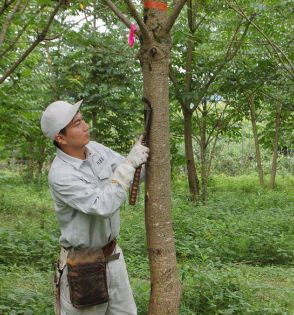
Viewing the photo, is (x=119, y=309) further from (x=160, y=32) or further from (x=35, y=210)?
(x=35, y=210)

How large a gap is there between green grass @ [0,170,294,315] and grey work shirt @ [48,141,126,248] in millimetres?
1176

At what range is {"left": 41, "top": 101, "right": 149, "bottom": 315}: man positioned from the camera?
A: 2861 millimetres

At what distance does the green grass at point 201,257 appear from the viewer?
4.19 metres

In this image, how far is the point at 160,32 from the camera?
3.20 m

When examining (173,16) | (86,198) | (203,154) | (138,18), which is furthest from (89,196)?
(203,154)

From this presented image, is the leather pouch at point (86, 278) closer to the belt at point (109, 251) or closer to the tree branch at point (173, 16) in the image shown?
the belt at point (109, 251)

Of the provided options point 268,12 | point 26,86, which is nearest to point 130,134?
point 26,86

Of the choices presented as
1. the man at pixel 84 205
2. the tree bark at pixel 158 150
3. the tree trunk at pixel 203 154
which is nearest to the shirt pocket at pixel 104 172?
the man at pixel 84 205

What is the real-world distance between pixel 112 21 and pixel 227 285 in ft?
29.8

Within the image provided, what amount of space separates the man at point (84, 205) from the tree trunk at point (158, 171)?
0.15 m

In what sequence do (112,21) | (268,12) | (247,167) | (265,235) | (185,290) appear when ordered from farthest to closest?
(247,167), (112,21), (268,12), (265,235), (185,290)

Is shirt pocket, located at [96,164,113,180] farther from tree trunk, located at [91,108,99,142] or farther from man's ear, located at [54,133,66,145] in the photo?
tree trunk, located at [91,108,99,142]

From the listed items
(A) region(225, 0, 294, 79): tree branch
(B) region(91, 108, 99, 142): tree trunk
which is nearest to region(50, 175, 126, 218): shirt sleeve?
(A) region(225, 0, 294, 79): tree branch

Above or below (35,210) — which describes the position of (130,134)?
above
